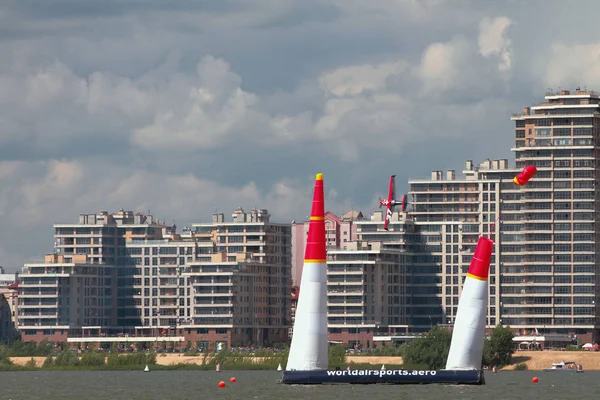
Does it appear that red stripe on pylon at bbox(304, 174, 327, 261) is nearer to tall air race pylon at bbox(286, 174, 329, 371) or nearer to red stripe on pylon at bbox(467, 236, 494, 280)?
tall air race pylon at bbox(286, 174, 329, 371)

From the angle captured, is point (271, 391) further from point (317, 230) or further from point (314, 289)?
point (317, 230)

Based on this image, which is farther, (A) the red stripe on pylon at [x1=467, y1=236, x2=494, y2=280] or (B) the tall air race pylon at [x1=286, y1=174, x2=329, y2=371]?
(A) the red stripe on pylon at [x1=467, y1=236, x2=494, y2=280]

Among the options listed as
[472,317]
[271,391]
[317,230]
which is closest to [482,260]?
[472,317]

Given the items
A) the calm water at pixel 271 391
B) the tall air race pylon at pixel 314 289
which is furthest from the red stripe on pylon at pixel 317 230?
the calm water at pixel 271 391

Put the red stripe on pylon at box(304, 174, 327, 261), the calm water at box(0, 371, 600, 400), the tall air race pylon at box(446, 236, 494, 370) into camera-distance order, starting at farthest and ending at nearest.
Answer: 1. the calm water at box(0, 371, 600, 400)
2. the tall air race pylon at box(446, 236, 494, 370)
3. the red stripe on pylon at box(304, 174, 327, 261)

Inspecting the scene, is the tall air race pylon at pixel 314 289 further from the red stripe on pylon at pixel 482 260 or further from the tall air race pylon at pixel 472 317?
the red stripe on pylon at pixel 482 260

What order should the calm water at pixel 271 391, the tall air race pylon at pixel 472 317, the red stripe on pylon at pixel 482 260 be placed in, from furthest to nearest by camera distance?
the calm water at pixel 271 391 < the tall air race pylon at pixel 472 317 < the red stripe on pylon at pixel 482 260

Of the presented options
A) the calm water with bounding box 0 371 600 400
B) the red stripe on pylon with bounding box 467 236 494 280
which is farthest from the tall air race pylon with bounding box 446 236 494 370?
the calm water with bounding box 0 371 600 400

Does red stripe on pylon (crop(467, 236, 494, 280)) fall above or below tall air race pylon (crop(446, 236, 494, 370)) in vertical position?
above

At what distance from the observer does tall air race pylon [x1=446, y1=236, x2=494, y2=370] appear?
101438 mm

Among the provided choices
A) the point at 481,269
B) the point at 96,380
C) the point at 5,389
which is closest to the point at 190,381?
the point at 96,380

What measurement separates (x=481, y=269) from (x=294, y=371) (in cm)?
1301

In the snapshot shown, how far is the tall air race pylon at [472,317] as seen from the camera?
101 metres

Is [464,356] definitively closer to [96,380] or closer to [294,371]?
[294,371]
